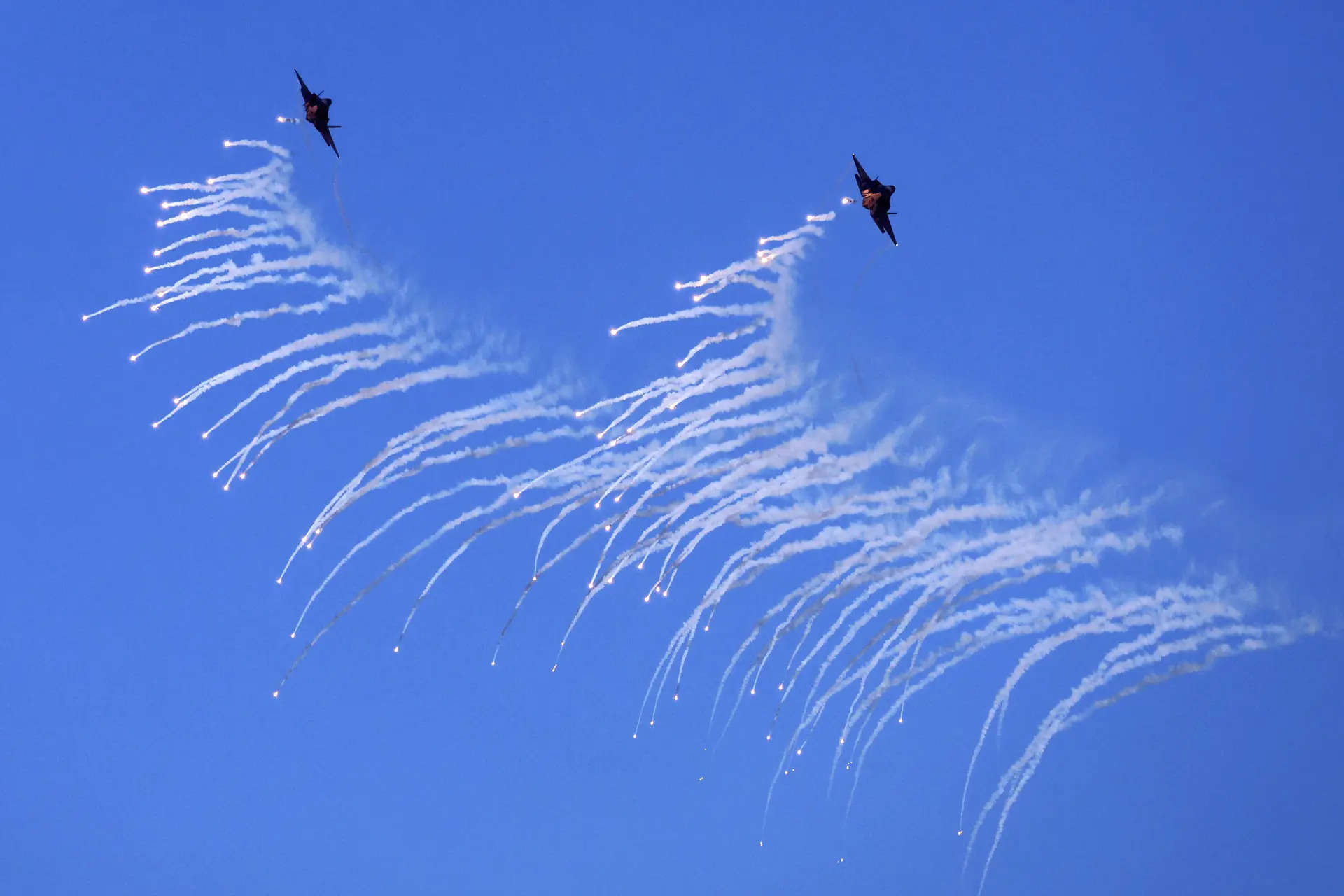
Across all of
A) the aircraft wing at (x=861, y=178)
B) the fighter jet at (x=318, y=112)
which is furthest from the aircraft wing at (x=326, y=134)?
the aircraft wing at (x=861, y=178)

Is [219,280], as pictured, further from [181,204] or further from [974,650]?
[974,650]

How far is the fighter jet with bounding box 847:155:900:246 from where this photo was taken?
43562mm

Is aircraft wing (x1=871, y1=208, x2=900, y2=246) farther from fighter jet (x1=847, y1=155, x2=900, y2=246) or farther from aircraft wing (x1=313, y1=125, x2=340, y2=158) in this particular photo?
aircraft wing (x1=313, y1=125, x2=340, y2=158)

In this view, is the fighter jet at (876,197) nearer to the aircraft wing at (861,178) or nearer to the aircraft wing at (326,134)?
the aircraft wing at (861,178)

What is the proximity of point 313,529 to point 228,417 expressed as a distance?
4.14 m

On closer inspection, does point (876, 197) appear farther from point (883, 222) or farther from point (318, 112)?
point (318, 112)

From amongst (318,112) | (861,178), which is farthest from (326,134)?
(861,178)

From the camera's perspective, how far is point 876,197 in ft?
143

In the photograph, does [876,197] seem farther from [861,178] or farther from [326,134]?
[326,134]

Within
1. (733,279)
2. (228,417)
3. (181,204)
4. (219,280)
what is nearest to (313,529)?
(228,417)

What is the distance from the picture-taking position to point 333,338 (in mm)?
39656

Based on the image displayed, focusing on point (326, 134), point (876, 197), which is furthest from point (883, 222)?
point (326, 134)

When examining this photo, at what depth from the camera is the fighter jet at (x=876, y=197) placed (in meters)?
43.6

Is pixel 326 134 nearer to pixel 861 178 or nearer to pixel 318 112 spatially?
pixel 318 112
